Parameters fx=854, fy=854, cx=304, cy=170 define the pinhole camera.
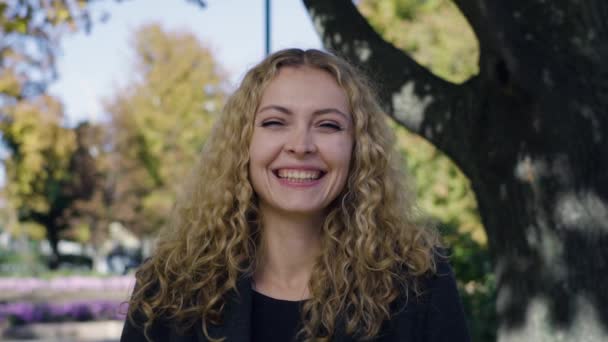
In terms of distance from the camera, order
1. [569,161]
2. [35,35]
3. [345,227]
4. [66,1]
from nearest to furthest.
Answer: [345,227], [569,161], [66,1], [35,35]

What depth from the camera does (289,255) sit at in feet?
8.25

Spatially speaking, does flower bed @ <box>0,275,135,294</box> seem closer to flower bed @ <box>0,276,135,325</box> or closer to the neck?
flower bed @ <box>0,276,135,325</box>

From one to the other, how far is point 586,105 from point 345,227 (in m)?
2.36

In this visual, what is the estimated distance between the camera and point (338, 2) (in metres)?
5.16

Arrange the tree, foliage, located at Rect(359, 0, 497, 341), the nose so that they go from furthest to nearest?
foliage, located at Rect(359, 0, 497, 341) → the tree → the nose

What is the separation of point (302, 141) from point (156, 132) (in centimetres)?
3521

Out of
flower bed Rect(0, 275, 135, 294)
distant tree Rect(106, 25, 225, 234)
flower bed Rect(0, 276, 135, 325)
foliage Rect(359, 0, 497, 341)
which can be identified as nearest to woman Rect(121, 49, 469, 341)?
flower bed Rect(0, 276, 135, 325)

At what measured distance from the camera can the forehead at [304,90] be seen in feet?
7.95

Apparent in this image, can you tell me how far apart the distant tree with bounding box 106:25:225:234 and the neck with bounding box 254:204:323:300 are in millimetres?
32814

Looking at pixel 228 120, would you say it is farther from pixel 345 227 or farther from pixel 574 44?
pixel 574 44

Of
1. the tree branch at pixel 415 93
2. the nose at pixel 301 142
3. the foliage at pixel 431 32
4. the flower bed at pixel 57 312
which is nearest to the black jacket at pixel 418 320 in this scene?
the nose at pixel 301 142

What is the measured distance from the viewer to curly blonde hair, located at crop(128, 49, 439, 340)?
2408 millimetres

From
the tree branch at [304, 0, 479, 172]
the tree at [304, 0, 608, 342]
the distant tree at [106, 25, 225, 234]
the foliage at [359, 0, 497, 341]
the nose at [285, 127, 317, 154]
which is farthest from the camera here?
the distant tree at [106, 25, 225, 234]

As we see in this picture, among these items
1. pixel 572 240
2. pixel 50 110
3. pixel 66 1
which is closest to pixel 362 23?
pixel 572 240
